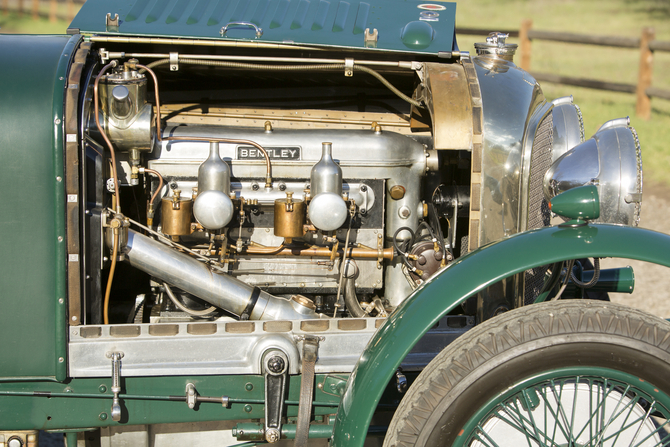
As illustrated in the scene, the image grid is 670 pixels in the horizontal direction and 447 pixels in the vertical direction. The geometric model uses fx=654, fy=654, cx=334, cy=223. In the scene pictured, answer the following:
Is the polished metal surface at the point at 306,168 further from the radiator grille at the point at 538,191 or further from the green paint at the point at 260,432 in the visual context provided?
the green paint at the point at 260,432

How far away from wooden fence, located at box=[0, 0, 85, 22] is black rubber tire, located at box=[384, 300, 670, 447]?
17.4 meters

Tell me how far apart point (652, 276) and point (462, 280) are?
157 inches

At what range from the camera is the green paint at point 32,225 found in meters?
2.03

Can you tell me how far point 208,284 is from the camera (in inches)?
93.0

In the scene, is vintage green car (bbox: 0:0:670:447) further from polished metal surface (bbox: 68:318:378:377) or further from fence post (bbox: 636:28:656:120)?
fence post (bbox: 636:28:656:120)

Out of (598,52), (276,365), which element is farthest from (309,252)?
(598,52)

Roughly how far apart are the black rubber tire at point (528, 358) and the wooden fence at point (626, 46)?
8206 millimetres

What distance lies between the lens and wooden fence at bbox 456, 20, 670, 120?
9289mm

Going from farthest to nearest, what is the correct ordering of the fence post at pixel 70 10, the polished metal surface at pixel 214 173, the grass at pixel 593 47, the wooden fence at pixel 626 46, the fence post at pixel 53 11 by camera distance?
1. the fence post at pixel 53 11
2. the fence post at pixel 70 10
3. the wooden fence at pixel 626 46
4. the grass at pixel 593 47
5. the polished metal surface at pixel 214 173

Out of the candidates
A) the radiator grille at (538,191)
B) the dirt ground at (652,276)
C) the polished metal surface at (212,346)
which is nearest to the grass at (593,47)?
the dirt ground at (652,276)

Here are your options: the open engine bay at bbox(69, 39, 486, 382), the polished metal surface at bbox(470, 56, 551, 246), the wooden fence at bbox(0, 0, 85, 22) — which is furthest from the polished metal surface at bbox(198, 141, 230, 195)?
the wooden fence at bbox(0, 0, 85, 22)

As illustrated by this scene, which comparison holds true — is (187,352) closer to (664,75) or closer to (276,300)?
(276,300)

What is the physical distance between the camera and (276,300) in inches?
94.7

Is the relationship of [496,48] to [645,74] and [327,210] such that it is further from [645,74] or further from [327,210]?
[645,74]
